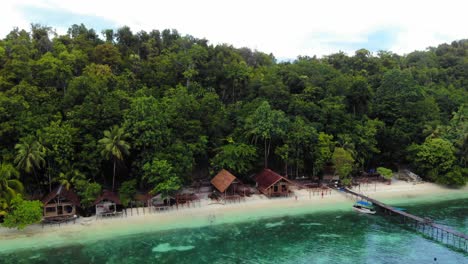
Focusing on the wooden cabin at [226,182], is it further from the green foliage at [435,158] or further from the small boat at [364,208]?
the green foliage at [435,158]

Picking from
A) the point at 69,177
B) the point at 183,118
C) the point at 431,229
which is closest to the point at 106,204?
the point at 69,177

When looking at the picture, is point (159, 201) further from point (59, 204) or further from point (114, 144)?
point (59, 204)

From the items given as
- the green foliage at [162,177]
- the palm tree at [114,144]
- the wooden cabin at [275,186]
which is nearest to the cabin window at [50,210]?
the palm tree at [114,144]

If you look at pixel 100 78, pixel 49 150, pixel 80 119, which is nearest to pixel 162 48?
pixel 100 78

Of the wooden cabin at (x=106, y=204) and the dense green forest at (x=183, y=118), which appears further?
the dense green forest at (x=183, y=118)

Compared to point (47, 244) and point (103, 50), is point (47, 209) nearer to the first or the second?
point (47, 244)
